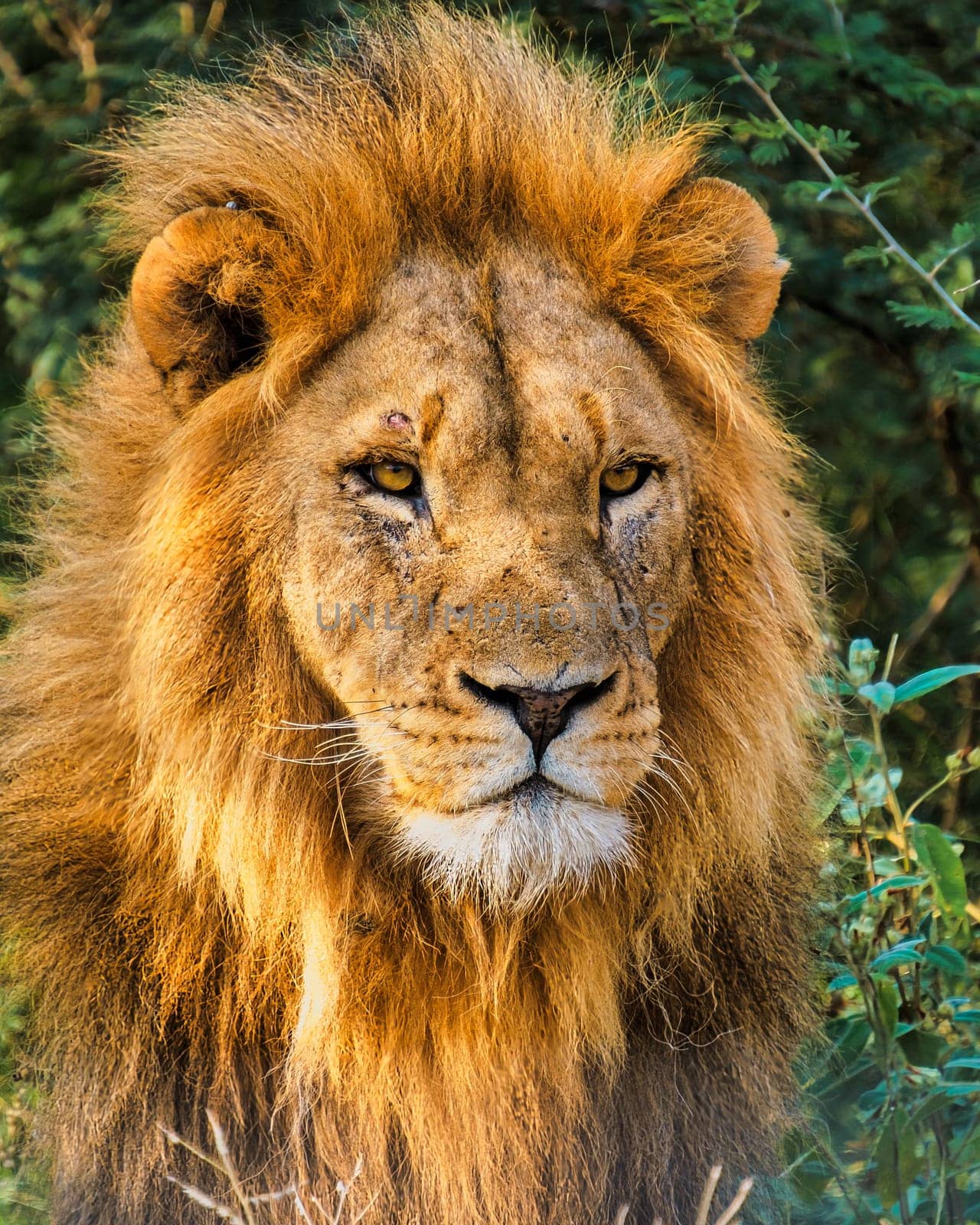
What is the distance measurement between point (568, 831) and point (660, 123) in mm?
1471

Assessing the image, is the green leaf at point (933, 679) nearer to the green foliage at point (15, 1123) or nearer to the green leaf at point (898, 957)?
the green leaf at point (898, 957)

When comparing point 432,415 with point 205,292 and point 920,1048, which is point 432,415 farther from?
point 920,1048

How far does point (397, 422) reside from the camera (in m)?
2.52

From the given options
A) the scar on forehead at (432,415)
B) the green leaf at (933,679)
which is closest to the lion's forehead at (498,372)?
the scar on forehead at (432,415)

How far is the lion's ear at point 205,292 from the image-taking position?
2.55m

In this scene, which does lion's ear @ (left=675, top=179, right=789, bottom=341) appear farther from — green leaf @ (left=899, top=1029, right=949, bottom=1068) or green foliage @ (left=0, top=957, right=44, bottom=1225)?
green foliage @ (left=0, top=957, right=44, bottom=1225)

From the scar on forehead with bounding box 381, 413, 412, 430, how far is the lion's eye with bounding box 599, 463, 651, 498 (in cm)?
33

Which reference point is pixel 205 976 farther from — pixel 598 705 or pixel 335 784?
pixel 598 705

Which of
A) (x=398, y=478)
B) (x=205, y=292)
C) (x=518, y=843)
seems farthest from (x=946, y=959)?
(x=205, y=292)

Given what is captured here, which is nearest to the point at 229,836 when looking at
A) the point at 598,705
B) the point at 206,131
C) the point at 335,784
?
the point at 335,784

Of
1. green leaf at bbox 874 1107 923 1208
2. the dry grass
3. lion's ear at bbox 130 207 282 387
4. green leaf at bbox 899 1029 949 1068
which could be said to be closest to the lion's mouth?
the dry grass

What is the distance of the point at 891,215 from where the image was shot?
18.4 feet

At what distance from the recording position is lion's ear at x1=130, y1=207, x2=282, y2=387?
2549 mm

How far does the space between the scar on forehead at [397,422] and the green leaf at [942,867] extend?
4.46 ft
